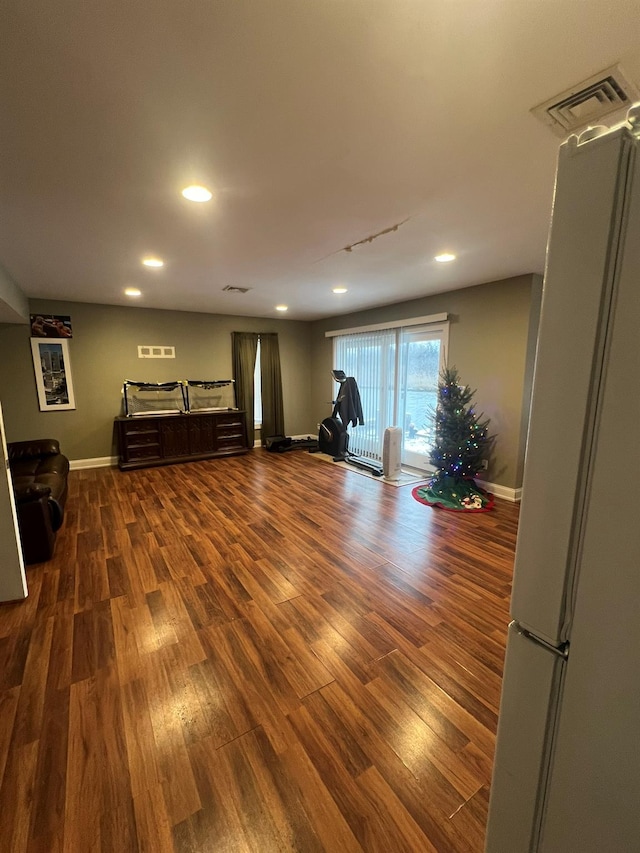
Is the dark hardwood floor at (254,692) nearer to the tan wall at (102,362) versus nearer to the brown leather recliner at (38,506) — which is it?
the brown leather recliner at (38,506)

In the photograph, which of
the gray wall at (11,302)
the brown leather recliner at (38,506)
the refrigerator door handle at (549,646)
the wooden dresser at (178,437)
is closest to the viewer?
the refrigerator door handle at (549,646)

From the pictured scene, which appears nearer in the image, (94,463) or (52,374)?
(52,374)

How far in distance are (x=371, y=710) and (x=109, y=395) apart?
17.8ft

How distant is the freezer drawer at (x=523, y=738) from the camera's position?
56 centimetres

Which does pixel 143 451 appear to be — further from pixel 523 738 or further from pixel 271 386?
pixel 523 738

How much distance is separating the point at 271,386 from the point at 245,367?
61 cm

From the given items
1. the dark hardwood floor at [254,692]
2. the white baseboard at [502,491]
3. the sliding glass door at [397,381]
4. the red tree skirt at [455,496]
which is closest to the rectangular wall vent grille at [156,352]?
the sliding glass door at [397,381]

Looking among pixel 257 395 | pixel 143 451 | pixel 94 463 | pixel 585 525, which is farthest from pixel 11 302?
pixel 585 525

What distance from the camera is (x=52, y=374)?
194 inches

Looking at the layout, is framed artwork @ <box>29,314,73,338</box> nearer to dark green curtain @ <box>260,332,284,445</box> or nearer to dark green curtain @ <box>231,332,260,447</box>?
dark green curtain @ <box>231,332,260,447</box>

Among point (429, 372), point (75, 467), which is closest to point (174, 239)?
point (429, 372)

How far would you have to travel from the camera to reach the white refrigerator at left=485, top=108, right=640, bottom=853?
1.46 feet

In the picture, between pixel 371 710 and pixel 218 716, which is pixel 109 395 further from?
pixel 371 710

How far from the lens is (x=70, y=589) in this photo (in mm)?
2340
